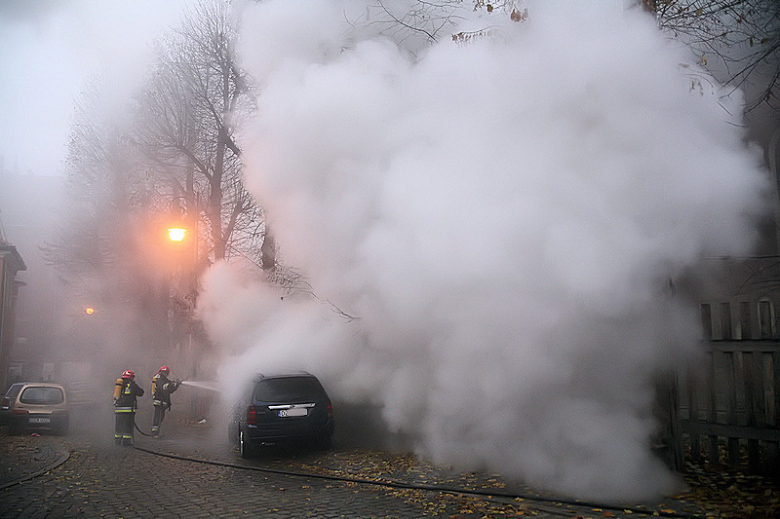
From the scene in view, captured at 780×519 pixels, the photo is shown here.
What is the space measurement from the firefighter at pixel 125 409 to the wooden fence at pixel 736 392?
37.5 ft

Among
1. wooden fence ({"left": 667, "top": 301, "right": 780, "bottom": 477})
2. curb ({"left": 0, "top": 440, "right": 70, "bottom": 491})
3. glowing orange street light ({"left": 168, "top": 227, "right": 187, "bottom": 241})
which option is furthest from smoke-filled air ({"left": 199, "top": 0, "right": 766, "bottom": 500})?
glowing orange street light ({"left": 168, "top": 227, "right": 187, "bottom": 241})

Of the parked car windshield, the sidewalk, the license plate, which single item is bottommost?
the sidewalk

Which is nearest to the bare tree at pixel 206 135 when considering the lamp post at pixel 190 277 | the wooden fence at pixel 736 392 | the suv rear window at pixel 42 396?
the lamp post at pixel 190 277

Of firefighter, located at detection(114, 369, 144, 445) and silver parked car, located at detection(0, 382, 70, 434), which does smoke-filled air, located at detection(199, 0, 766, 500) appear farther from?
silver parked car, located at detection(0, 382, 70, 434)

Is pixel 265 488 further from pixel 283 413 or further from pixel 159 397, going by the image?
pixel 159 397

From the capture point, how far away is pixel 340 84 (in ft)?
32.6

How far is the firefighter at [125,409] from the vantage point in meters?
14.5

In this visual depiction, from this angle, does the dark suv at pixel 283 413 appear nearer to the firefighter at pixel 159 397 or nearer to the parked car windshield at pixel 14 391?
the firefighter at pixel 159 397

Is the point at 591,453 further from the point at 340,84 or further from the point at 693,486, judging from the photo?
the point at 340,84

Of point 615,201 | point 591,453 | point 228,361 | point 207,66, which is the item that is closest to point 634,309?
point 615,201

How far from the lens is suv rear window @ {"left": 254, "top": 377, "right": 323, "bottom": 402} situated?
37.2 ft

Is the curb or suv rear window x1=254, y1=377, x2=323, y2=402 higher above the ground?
suv rear window x1=254, y1=377, x2=323, y2=402

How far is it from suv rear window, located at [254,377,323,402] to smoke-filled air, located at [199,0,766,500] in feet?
6.26

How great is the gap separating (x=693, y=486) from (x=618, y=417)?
1.03 metres
